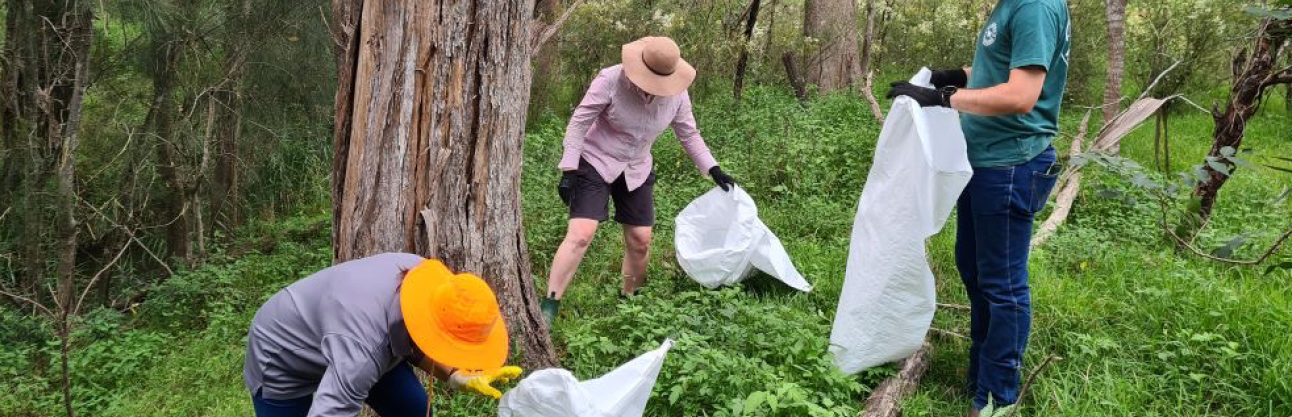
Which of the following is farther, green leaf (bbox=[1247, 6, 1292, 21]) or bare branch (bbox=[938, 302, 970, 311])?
bare branch (bbox=[938, 302, 970, 311])

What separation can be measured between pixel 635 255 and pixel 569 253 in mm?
460

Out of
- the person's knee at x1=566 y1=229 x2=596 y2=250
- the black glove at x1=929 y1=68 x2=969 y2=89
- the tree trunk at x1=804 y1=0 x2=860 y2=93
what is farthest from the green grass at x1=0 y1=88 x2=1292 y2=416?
the tree trunk at x1=804 y1=0 x2=860 y2=93

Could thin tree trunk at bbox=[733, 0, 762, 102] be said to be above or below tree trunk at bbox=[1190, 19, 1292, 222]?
below

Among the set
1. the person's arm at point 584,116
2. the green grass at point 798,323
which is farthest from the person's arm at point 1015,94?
the person's arm at point 584,116

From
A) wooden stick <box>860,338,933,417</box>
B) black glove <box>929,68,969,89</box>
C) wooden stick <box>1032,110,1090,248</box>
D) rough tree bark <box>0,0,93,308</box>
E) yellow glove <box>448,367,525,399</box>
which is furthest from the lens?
rough tree bark <box>0,0,93,308</box>

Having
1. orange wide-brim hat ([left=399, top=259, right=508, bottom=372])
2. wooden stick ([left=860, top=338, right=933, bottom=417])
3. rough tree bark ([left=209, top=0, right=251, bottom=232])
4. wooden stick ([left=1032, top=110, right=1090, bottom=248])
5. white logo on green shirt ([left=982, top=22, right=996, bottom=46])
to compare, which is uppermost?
white logo on green shirt ([left=982, top=22, right=996, bottom=46])

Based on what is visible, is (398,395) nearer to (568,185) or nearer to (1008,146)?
(568,185)

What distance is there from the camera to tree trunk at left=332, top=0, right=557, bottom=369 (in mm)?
2900

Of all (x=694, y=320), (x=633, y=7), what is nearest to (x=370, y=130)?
(x=694, y=320)

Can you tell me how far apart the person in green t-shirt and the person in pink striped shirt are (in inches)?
45.5

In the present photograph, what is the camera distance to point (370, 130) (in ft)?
9.65

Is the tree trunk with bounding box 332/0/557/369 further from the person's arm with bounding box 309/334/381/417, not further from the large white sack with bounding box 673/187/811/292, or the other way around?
the large white sack with bounding box 673/187/811/292

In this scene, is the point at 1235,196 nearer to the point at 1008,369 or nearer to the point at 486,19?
the point at 1008,369

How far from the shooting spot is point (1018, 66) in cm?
257
